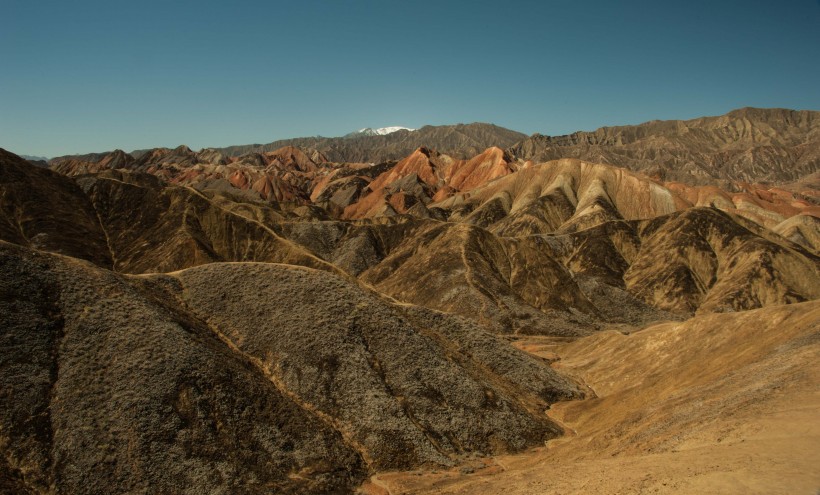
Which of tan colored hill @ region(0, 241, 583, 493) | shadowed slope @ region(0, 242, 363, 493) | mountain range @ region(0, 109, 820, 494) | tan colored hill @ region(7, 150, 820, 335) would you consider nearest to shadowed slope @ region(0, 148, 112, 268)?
tan colored hill @ region(7, 150, 820, 335)

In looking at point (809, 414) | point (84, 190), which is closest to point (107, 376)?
point (809, 414)

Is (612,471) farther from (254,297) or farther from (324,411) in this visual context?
(254,297)

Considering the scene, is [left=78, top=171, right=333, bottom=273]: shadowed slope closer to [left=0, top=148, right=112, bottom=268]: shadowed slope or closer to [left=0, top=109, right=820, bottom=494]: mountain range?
[left=0, top=148, right=112, bottom=268]: shadowed slope

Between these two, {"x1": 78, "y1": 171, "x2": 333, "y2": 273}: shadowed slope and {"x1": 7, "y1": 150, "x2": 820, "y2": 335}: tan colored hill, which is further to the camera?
{"x1": 7, "y1": 150, "x2": 820, "y2": 335}: tan colored hill

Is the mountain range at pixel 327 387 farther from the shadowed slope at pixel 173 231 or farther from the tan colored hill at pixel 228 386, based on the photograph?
the shadowed slope at pixel 173 231

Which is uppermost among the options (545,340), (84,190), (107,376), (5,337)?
(84,190)
